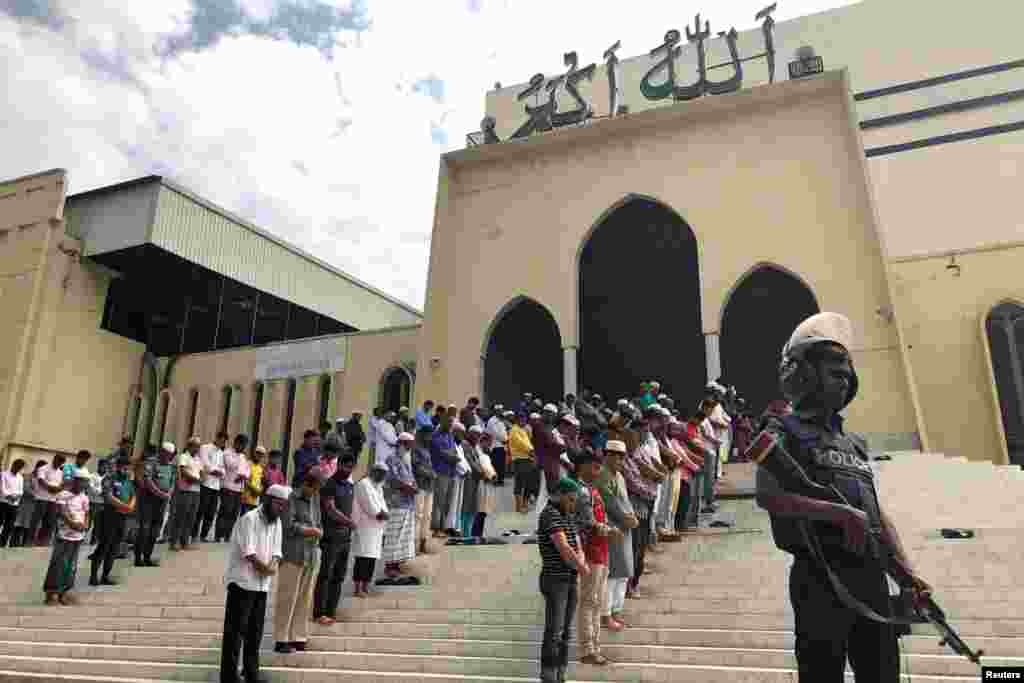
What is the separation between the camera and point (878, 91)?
28656mm

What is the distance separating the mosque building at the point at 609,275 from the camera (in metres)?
14.0

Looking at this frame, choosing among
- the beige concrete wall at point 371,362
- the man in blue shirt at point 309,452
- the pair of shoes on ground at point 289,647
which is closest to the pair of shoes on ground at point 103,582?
the man in blue shirt at point 309,452

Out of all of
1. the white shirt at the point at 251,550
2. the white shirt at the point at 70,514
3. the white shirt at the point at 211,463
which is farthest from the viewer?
the white shirt at the point at 211,463

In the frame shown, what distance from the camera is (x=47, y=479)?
10625 mm

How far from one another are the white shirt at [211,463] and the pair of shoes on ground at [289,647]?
4.36 metres

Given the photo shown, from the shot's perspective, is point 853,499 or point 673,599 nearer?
point 853,499

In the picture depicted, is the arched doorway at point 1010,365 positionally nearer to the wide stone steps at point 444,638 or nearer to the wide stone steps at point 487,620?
the wide stone steps at point 487,620

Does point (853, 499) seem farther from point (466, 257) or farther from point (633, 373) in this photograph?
point (633, 373)

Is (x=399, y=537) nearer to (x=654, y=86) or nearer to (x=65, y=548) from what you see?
(x=65, y=548)

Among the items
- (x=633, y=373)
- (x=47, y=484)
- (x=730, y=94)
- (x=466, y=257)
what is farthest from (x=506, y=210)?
(x=47, y=484)

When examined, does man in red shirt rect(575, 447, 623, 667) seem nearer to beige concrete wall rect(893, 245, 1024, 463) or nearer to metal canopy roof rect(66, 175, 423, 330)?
beige concrete wall rect(893, 245, 1024, 463)

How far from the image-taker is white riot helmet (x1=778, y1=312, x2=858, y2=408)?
2.57 m

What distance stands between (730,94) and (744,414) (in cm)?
664

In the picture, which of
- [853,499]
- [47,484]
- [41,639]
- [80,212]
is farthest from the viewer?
[80,212]
